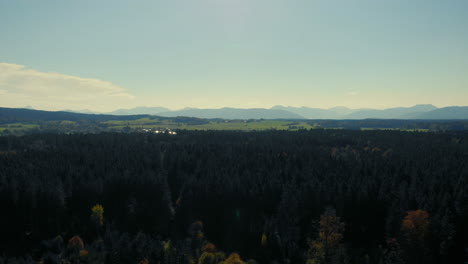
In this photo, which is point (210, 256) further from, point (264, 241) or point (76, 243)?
point (76, 243)

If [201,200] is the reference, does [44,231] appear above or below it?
below

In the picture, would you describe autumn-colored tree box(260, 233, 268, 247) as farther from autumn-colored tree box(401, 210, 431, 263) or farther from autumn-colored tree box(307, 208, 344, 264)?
autumn-colored tree box(401, 210, 431, 263)

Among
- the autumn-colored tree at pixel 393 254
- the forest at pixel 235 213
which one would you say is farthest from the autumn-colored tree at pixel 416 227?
the autumn-colored tree at pixel 393 254

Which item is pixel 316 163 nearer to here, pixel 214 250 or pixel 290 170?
pixel 290 170

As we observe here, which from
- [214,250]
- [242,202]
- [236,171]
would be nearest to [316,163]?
[236,171]

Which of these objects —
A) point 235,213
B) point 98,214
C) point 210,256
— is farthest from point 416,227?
point 98,214

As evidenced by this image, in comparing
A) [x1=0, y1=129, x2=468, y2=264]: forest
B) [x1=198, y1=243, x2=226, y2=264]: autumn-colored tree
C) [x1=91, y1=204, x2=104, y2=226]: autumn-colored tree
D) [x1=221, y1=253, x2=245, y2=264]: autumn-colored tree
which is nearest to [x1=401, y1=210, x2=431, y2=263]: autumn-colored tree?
[x1=0, y1=129, x2=468, y2=264]: forest
